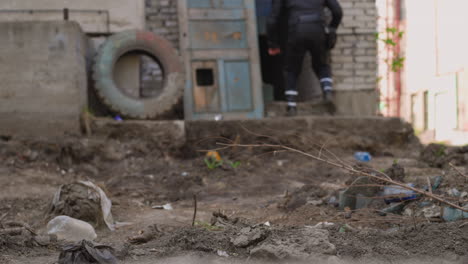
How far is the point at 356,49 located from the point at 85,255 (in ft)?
20.1

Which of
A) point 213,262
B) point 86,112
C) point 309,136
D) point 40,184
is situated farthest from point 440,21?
point 213,262

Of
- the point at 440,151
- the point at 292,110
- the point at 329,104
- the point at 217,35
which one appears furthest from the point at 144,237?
the point at 329,104

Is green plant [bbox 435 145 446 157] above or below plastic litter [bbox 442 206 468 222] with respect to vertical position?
below

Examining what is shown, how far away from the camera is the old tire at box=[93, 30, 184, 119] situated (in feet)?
17.7

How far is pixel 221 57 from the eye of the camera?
21.0 ft

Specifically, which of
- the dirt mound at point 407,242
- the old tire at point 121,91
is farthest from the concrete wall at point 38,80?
the dirt mound at point 407,242

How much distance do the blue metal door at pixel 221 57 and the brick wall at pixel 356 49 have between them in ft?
4.63

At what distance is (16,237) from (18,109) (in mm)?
3037

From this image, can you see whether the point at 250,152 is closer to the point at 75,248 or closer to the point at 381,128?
the point at 381,128

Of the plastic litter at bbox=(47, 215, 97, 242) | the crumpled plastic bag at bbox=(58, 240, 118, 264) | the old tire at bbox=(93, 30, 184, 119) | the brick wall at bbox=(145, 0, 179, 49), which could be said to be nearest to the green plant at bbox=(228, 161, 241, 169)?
the old tire at bbox=(93, 30, 184, 119)

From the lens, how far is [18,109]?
473cm

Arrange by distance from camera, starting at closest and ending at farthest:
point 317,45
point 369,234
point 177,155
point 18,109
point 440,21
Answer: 1. point 369,234
2. point 18,109
3. point 177,155
4. point 317,45
5. point 440,21

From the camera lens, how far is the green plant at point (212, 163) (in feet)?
15.6

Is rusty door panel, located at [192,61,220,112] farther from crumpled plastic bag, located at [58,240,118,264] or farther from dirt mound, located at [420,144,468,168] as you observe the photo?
crumpled plastic bag, located at [58,240,118,264]
